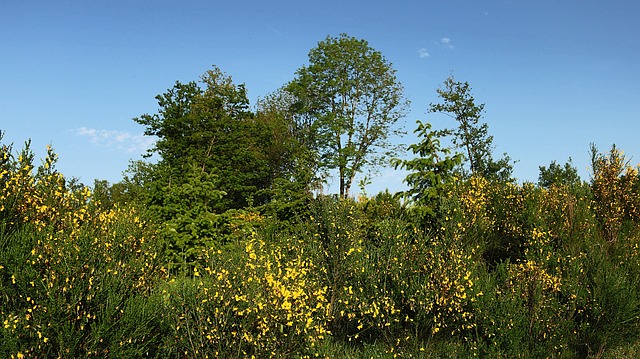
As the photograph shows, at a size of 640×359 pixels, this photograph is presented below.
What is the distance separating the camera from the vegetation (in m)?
6.30

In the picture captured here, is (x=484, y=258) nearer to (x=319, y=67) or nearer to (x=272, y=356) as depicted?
(x=272, y=356)

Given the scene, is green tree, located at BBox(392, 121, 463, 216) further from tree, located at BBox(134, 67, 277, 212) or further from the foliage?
tree, located at BBox(134, 67, 277, 212)

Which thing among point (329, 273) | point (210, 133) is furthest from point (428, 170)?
point (210, 133)

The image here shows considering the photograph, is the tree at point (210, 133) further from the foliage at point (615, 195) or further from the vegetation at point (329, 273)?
the foliage at point (615, 195)

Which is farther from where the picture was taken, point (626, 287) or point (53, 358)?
point (626, 287)

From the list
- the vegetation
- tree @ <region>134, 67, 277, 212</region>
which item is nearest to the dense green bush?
the vegetation

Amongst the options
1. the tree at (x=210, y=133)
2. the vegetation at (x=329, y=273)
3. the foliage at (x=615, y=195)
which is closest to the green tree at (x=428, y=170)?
the vegetation at (x=329, y=273)

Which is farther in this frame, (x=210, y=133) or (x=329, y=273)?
(x=210, y=133)

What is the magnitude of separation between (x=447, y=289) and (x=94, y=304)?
5.72 metres

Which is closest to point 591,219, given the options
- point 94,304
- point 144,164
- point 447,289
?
point 447,289

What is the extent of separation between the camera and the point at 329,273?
933cm

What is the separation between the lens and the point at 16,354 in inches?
228

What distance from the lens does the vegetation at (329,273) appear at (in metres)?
6.30

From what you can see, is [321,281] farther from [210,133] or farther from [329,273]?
[210,133]
